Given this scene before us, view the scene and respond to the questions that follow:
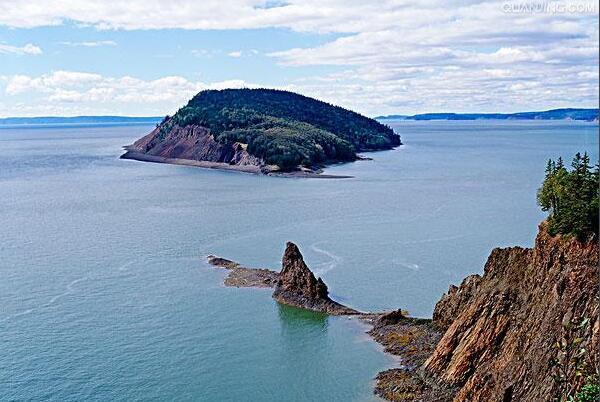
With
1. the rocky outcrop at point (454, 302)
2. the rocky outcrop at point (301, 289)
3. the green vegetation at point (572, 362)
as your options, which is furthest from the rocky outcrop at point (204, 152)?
the green vegetation at point (572, 362)

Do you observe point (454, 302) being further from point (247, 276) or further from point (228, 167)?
point (228, 167)

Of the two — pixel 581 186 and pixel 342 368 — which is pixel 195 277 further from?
pixel 581 186

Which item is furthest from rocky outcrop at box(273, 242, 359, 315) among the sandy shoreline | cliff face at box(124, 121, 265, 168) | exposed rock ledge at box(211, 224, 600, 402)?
cliff face at box(124, 121, 265, 168)

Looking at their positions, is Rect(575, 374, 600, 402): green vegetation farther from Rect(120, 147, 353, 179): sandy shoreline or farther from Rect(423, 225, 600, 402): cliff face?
Rect(120, 147, 353, 179): sandy shoreline

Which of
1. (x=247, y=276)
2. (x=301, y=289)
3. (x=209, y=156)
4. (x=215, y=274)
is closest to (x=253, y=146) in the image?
(x=209, y=156)

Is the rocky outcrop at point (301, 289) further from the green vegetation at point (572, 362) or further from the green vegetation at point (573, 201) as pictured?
the green vegetation at point (572, 362)

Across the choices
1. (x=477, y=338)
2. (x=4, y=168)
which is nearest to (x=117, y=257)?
(x=477, y=338)
